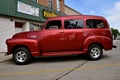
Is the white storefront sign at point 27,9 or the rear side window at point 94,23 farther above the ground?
the white storefront sign at point 27,9

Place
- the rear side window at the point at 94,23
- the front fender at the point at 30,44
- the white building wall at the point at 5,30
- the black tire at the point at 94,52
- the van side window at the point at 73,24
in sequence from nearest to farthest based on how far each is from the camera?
the front fender at the point at 30,44, the black tire at the point at 94,52, the van side window at the point at 73,24, the rear side window at the point at 94,23, the white building wall at the point at 5,30

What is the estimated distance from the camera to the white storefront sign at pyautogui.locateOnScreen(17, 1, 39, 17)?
66.0 feet

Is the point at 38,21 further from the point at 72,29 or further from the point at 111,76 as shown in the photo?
the point at 111,76

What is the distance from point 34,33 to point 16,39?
0.89 meters

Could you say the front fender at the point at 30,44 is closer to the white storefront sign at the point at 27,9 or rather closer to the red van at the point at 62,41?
the red van at the point at 62,41

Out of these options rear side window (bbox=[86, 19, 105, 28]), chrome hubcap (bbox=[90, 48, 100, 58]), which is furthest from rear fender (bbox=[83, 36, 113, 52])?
rear side window (bbox=[86, 19, 105, 28])

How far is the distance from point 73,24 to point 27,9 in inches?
379

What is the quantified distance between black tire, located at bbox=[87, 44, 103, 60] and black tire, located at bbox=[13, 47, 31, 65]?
9.27ft

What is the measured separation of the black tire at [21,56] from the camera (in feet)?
39.4

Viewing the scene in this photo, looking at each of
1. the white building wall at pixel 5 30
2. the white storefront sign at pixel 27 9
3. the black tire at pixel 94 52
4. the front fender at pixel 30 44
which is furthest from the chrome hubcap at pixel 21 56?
the white storefront sign at pixel 27 9

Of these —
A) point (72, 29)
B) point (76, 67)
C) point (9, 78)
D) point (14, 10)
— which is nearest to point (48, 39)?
point (72, 29)

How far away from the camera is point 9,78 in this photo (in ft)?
29.0

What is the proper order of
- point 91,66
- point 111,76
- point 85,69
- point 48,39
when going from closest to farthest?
point 111,76 < point 85,69 < point 91,66 < point 48,39

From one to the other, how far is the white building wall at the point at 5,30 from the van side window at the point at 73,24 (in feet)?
Answer: 23.7
